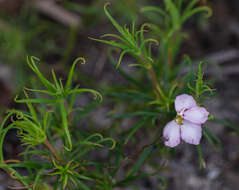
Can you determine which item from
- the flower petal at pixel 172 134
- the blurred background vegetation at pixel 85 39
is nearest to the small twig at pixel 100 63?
the blurred background vegetation at pixel 85 39

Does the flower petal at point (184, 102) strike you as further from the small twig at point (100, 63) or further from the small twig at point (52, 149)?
the small twig at point (100, 63)

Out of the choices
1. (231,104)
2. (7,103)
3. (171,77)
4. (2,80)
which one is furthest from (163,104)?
(2,80)

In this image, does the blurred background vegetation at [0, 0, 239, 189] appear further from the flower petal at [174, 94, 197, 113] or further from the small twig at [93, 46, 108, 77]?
the flower petal at [174, 94, 197, 113]

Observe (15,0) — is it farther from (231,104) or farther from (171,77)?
(231,104)

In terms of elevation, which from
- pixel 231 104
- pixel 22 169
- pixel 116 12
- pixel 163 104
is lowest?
pixel 22 169

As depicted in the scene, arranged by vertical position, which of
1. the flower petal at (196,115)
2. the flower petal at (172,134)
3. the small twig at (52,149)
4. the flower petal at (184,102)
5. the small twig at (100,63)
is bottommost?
the small twig at (52,149)

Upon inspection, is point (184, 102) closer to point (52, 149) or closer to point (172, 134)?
point (172, 134)

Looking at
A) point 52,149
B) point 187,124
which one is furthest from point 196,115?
point 52,149
